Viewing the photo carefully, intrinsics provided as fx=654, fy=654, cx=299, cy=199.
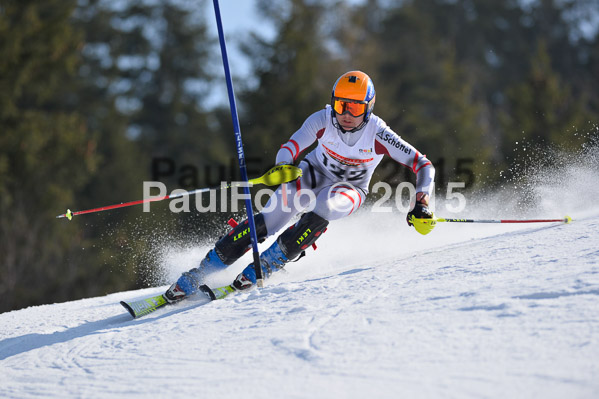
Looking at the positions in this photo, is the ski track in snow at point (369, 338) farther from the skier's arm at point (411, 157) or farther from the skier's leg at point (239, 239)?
the skier's arm at point (411, 157)

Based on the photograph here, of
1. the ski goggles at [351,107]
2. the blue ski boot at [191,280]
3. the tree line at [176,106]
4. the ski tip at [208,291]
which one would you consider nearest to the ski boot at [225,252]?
the blue ski boot at [191,280]

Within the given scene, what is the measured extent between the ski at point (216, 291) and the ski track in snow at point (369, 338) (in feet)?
0.67

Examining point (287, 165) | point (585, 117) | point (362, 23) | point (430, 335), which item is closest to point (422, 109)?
point (362, 23)

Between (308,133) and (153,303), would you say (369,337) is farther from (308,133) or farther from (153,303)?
(308,133)

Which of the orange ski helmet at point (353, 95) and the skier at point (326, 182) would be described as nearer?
the skier at point (326, 182)

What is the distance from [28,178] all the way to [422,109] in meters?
14.6

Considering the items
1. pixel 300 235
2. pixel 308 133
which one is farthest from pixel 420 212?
pixel 308 133

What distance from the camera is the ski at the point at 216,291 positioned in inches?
183

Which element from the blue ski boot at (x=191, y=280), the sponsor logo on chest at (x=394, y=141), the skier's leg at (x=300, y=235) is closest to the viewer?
the blue ski boot at (x=191, y=280)

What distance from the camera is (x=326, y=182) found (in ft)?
18.4

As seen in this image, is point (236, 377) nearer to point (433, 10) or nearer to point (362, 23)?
point (362, 23)

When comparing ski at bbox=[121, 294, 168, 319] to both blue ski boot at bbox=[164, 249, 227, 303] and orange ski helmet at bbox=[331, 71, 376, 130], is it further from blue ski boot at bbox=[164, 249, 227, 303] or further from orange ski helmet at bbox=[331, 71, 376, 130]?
orange ski helmet at bbox=[331, 71, 376, 130]

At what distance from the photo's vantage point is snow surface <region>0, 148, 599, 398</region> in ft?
9.12

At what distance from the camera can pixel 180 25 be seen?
2814cm
